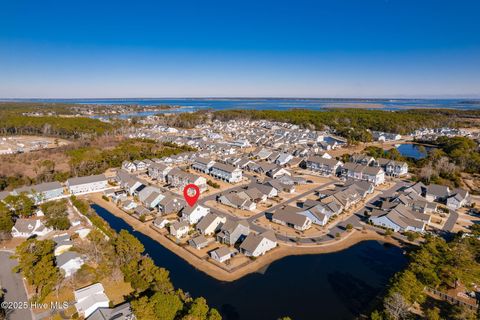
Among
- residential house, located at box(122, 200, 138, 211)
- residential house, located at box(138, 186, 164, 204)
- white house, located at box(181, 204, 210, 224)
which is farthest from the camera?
residential house, located at box(138, 186, 164, 204)

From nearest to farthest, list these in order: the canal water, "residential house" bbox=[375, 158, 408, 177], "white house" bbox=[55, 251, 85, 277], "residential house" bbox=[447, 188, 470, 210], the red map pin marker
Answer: the canal water, "white house" bbox=[55, 251, 85, 277], "residential house" bbox=[447, 188, 470, 210], the red map pin marker, "residential house" bbox=[375, 158, 408, 177]

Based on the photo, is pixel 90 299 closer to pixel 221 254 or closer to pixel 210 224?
pixel 221 254

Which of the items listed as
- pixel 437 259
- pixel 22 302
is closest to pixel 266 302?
pixel 437 259

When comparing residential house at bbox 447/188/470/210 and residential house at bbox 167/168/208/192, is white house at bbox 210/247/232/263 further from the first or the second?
residential house at bbox 447/188/470/210

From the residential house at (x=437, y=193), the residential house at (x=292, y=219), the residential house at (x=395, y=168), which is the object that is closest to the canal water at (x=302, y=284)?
the residential house at (x=292, y=219)

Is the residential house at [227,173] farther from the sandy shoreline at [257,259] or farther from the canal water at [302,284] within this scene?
the canal water at [302,284]

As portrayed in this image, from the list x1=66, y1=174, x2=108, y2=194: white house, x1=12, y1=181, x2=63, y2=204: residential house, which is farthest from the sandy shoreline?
x1=12, y1=181, x2=63, y2=204: residential house
